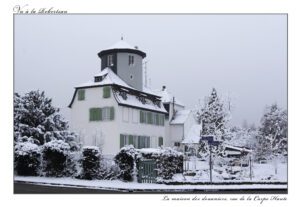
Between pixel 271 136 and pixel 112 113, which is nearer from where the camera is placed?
pixel 271 136

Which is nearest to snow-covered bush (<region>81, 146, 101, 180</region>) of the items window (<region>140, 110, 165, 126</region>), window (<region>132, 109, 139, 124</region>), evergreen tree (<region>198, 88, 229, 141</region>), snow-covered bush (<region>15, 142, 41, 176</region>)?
snow-covered bush (<region>15, 142, 41, 176</region>)

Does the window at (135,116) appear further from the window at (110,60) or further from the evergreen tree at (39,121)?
Answer: the evergreen tree at (39,121)

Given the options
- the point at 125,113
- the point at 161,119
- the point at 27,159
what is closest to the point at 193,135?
the point at 161,119

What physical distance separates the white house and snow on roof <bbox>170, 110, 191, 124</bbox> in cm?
270

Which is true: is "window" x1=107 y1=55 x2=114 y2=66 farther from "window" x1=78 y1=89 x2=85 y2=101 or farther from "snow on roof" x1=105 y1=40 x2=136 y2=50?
"window" x1=78 y1=89 x2=85 y2=101

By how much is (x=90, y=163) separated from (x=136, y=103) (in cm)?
866

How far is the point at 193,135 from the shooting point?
1273 inches

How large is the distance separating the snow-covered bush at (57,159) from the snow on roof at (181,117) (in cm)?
1295

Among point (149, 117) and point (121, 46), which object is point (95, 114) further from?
point (149, 117)

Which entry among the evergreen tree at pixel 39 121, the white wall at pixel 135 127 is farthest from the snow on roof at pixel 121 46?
the evergreen tree at pixel 39 121

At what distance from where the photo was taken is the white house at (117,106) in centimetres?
2514

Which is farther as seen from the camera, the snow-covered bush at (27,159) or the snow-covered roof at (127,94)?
the snow-covered roof at (127,94)
